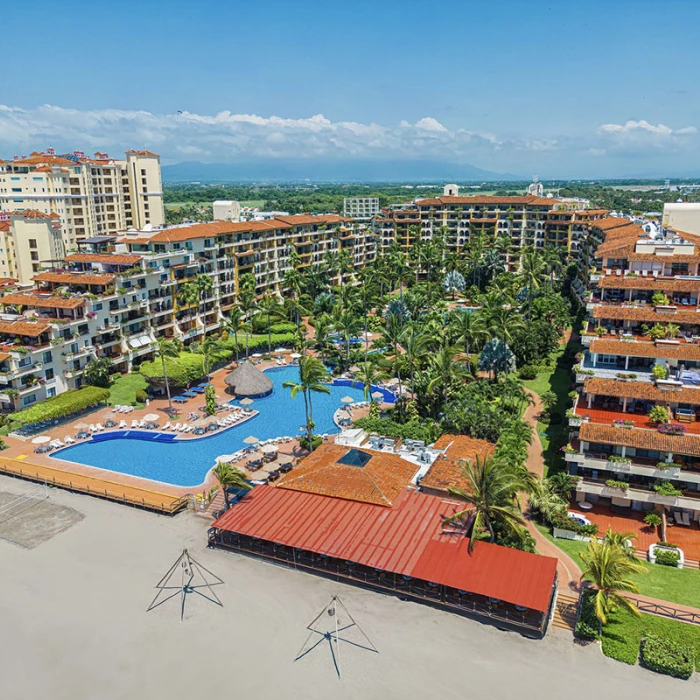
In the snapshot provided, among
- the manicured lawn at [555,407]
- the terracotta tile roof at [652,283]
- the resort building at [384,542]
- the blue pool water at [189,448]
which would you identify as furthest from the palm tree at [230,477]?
the terracotta tile roof at [652,283]

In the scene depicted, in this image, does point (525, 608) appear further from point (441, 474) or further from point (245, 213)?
point (245, 213)

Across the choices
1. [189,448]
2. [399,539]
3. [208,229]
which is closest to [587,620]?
[399,539]

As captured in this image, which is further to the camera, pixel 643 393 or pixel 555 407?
pixel 555 407

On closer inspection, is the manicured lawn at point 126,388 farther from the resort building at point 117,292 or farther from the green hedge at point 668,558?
the green hedge at point 668,558

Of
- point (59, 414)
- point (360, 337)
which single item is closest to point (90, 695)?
point (59, 414)

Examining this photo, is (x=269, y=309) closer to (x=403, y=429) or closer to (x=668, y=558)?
(x=403, y=429)

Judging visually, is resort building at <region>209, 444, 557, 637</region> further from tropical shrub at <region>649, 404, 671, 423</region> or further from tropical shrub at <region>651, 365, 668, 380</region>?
tropical shrub at <region>651, 365, 668, 380</region>

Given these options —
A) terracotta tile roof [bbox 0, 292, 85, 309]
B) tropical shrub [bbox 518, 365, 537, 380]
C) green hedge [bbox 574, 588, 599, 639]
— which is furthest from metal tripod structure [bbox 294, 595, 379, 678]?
terracotta tile roof [bbox 0, 292, 85, 309]
